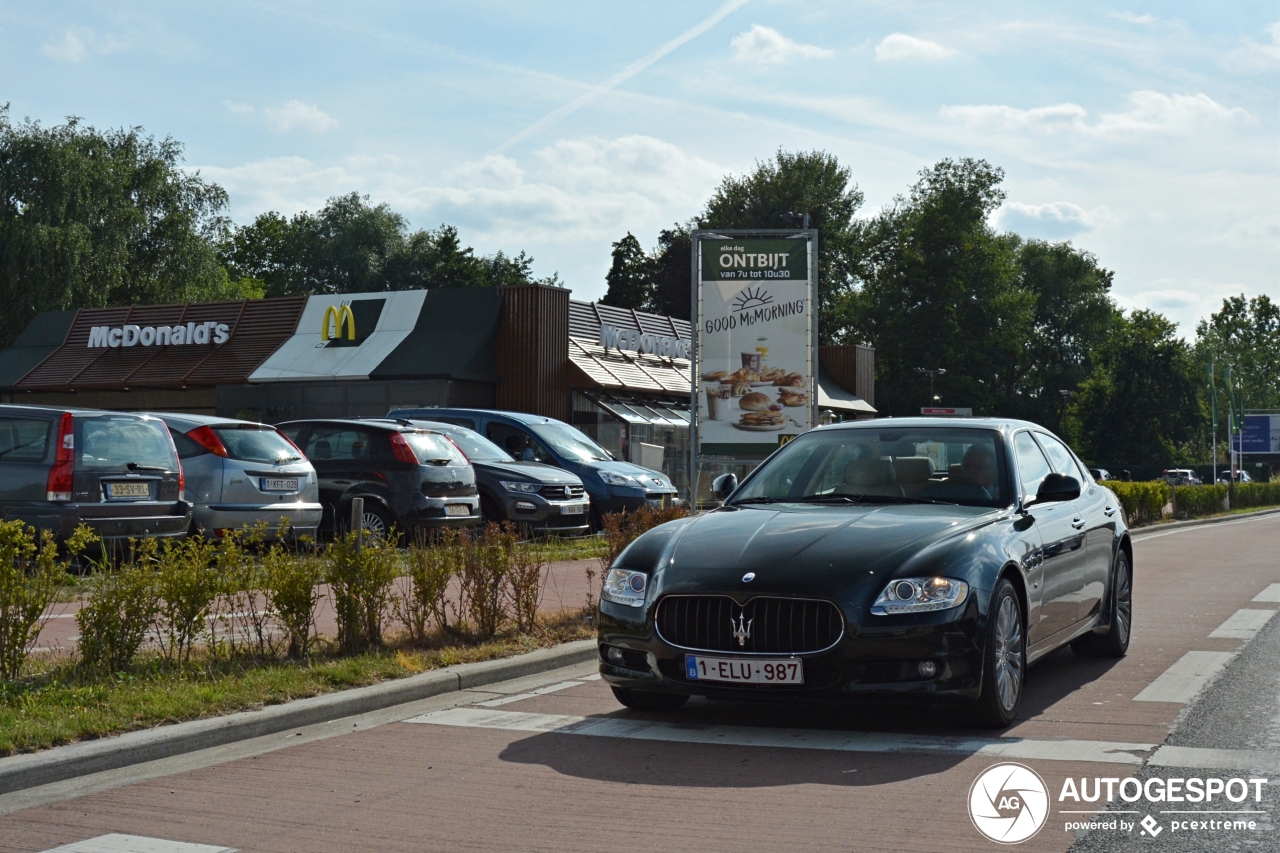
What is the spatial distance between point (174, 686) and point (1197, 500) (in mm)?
37431

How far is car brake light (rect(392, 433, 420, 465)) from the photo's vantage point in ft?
54.2

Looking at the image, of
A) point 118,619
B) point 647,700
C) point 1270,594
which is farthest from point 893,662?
point 1270,594

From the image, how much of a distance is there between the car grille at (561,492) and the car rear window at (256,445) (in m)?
4.05

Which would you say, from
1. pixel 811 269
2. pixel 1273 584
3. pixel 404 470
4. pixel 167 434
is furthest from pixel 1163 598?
pixel 167 434

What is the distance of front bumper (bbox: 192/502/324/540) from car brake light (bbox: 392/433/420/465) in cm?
183

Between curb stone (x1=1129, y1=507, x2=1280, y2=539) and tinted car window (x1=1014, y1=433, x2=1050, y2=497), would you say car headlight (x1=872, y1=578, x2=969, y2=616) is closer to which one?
tinted car window (x1=1014, y1=433, x2=1050, y2=497)

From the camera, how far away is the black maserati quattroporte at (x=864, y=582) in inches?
256

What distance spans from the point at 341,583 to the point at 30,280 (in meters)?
45.9

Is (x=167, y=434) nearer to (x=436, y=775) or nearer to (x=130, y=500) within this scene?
(x=130, y=500)

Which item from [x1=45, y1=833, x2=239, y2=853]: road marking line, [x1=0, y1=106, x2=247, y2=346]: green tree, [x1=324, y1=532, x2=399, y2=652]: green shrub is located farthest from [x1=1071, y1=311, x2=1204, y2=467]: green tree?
[x1=45, y1=833, x2=239, y2=853]: road marking line

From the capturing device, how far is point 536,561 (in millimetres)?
10195

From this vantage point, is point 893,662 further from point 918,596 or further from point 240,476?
point 240,476

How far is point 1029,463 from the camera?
28.0 feet

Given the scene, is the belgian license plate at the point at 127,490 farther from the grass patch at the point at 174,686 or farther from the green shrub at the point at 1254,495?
the green shrub at the point at 1254,495
